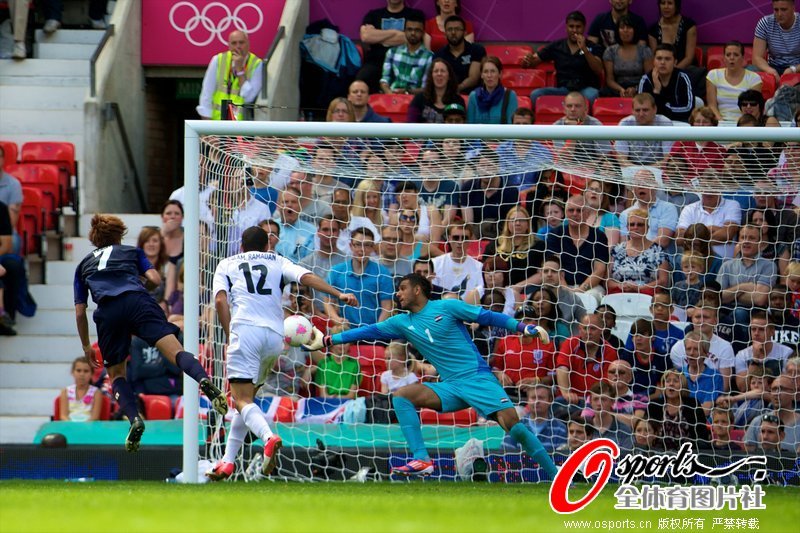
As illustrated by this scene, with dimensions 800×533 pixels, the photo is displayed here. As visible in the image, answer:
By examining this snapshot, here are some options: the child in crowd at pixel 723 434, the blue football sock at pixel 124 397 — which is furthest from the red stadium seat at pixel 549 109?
the blue football sock at pixel 124 397

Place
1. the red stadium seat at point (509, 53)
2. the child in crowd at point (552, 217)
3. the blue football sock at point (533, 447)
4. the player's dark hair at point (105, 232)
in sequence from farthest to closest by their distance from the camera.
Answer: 1. the red stadium seat at point (509, 53)
2. the child in crowd at point (552, 217)
3. the blue football sock at point (533, 447)
4. the player's dark hair at point (105, 232)

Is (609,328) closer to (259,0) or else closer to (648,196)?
(648,196)

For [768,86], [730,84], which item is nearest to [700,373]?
[730,84]

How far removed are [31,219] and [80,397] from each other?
2.60m

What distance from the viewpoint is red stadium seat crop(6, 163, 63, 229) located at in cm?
1361

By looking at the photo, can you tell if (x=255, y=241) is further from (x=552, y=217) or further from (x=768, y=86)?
(x=768, y=86)

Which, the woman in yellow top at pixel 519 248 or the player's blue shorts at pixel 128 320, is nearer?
the player's blue shorts at pixel 128 320

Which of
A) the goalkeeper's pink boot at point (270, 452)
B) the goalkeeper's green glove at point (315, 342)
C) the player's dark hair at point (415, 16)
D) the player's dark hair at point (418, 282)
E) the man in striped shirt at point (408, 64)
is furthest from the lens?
the player's dark hair at point (415, 16)

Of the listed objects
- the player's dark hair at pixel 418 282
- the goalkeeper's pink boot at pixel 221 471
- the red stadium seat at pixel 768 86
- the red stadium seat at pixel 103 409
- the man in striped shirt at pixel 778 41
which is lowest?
the red stadium seat at pixel 103 409

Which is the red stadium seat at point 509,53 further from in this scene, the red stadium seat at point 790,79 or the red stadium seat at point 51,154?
the red stadium seat at point 51,154

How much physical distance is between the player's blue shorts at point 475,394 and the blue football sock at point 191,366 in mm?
1757

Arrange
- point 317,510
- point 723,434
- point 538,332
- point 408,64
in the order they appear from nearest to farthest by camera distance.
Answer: point 317,510, point 538,332, point 723,434, point 408,64

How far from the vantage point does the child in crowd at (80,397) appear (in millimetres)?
11461

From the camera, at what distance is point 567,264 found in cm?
1109
